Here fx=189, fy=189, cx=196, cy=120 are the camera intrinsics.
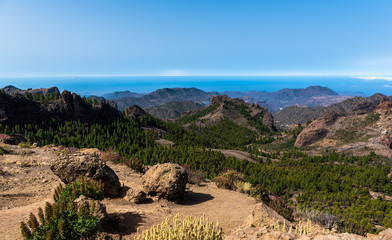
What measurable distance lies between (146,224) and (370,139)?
165ft

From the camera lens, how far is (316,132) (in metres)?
51.1

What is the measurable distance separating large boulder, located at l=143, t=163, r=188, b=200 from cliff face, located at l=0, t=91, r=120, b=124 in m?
26.5

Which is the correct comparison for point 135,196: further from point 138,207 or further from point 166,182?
point 166,182

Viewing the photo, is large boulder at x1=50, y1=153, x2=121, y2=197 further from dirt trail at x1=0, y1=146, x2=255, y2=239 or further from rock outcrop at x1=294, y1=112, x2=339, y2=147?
rock outcrop at x1=294, y1=112, x2=339, y2=147

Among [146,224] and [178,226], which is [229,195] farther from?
[178,226]

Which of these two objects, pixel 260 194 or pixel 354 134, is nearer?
pixel 260 194

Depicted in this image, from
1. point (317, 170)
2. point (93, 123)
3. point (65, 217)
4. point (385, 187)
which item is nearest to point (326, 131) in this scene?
point (317, 170)

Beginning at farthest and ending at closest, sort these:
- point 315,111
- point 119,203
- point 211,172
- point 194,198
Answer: point 315,111, point 211,172, point 194,198, point 119,203

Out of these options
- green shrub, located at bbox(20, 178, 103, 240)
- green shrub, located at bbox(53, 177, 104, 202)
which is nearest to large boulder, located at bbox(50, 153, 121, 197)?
green shrub, located at bbox(53, 177, 104, 202)

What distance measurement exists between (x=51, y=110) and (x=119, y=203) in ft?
97.5

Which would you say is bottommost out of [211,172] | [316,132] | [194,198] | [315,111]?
[315,111]

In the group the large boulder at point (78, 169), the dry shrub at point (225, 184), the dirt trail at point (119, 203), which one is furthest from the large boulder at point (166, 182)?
the dry shrub at point (225, 184)

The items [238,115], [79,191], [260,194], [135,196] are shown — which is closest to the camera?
[79,191]

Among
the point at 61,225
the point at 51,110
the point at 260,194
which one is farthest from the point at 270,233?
the point at 51,110
